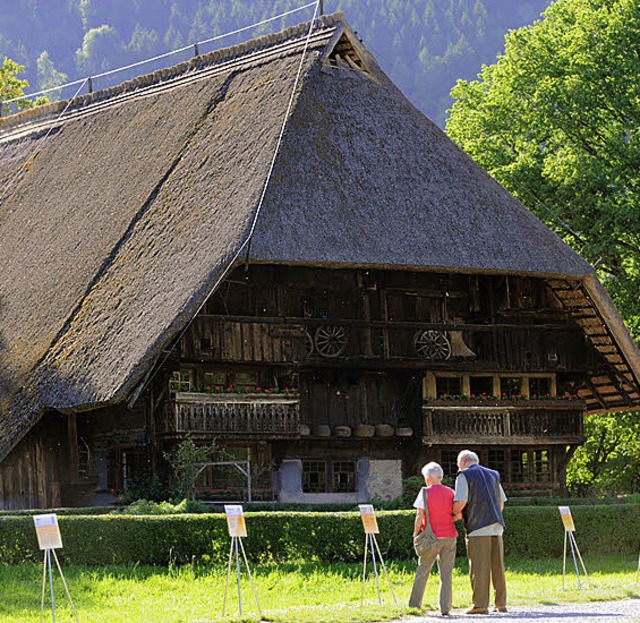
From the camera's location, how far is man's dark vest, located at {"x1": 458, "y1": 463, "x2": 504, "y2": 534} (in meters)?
20.5

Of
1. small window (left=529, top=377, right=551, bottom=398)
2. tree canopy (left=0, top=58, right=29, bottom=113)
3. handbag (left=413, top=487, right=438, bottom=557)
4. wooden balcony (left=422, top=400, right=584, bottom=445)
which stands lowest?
handbag (left=413, top=487, right=438, bottom=557)

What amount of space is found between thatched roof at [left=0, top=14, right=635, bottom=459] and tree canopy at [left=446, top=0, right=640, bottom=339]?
6677 mm

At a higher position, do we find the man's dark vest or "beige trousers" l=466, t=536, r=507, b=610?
the man's dark vest

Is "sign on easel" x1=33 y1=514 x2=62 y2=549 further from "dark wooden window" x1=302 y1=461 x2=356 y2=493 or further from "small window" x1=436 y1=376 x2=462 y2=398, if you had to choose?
"small window" x1=436 y1=376 x2=462 y2=398

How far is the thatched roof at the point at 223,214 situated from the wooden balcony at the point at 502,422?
13.2 feet

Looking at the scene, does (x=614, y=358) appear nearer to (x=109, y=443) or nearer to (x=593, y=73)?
(x=593, y=73)

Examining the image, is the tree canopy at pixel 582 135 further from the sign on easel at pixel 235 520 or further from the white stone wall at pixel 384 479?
the sign on easel at pixel 235 520

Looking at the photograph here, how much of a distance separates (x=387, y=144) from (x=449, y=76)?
16028cm

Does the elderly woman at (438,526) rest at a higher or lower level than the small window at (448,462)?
lower

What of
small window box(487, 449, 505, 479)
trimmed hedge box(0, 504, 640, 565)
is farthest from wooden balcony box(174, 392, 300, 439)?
trimmed hedge box(0, 504, 640, 565)

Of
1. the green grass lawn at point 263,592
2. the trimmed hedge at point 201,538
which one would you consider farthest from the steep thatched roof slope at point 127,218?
the green grass lawn at point 263,592

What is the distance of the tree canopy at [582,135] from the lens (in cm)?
4594

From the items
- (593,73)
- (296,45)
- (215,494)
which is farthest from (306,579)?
(593,73)

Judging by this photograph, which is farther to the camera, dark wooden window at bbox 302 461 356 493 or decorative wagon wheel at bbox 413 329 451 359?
dark wooden window at bbox 302 461 356 493
